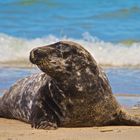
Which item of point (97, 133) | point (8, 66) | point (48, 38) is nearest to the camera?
point (97, 133)

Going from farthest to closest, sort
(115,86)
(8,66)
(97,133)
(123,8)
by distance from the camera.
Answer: (123,8) → (8,66) → (115,86) → (97,133)

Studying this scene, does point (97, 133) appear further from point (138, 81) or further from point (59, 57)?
point (138, 81)

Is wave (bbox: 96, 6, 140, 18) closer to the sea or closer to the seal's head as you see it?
the sea

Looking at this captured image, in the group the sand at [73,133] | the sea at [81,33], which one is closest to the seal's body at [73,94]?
the sand at [73,133]

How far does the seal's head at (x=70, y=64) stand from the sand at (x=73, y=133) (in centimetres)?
45

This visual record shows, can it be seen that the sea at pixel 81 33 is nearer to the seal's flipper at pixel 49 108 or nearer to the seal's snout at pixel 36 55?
the seal's flipper at pixel 49 108

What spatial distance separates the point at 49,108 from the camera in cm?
612

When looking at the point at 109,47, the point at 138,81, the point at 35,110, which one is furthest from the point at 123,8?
the point at 35,110

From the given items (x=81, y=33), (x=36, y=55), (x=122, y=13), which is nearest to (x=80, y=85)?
(x=36, y=55)

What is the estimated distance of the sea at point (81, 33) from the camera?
11219mm

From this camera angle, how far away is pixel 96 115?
6125 mm

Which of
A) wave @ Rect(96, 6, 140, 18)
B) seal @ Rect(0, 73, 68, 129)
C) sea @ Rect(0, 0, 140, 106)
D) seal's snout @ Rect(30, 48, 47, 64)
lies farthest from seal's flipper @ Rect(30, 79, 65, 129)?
wave @ Rect(96, 6, 140, 18)

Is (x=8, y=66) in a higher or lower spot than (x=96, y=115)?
higher

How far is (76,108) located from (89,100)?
0.48 ft
